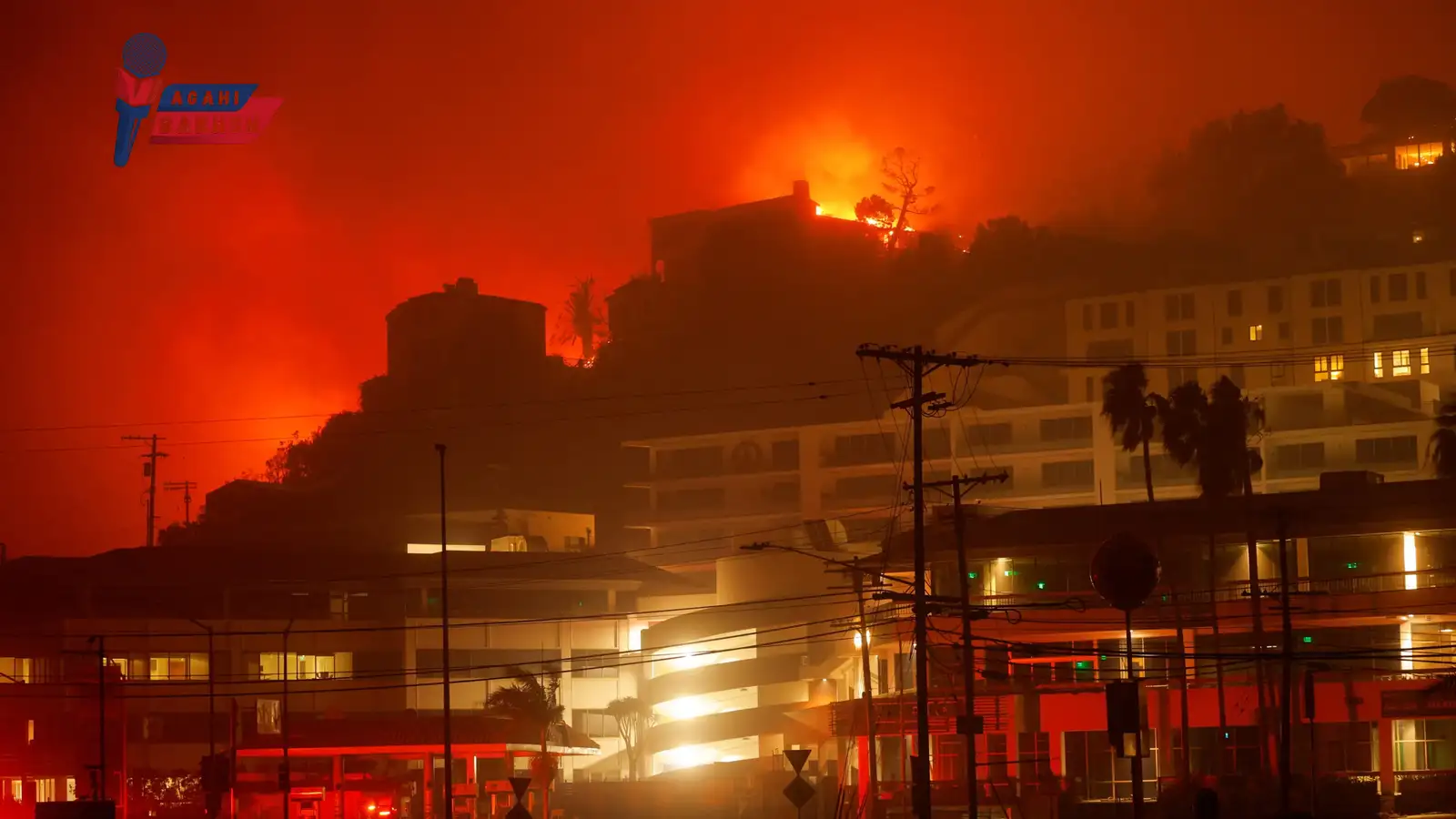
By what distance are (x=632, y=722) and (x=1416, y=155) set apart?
92.4 m

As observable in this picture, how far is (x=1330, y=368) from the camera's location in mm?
125438

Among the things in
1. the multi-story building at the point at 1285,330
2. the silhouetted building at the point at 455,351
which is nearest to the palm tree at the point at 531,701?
the multi-story building at the point at 1285,330

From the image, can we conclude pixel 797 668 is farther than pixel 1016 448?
No

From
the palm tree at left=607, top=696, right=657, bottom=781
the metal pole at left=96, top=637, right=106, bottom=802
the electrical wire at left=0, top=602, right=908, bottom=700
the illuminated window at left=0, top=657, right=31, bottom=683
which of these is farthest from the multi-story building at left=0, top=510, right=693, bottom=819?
the metal pole at left=96, top=637, right=106, bottom=802

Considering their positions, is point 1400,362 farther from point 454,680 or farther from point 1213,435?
point 454,680

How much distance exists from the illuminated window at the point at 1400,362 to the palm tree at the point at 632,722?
59711 mm

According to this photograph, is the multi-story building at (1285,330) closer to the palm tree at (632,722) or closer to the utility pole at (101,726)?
the palm tree at (632,722)

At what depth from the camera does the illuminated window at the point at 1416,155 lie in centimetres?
15338

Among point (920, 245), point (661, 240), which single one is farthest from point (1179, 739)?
point (661, 240)

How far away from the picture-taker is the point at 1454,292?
124 meters

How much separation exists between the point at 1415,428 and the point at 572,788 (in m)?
65.3

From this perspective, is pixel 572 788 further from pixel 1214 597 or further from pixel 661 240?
pixel 661 240

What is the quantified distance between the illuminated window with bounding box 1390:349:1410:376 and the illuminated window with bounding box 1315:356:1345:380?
347cm

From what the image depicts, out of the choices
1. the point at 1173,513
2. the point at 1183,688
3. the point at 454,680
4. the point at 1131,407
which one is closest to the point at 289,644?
the point at 454,680
